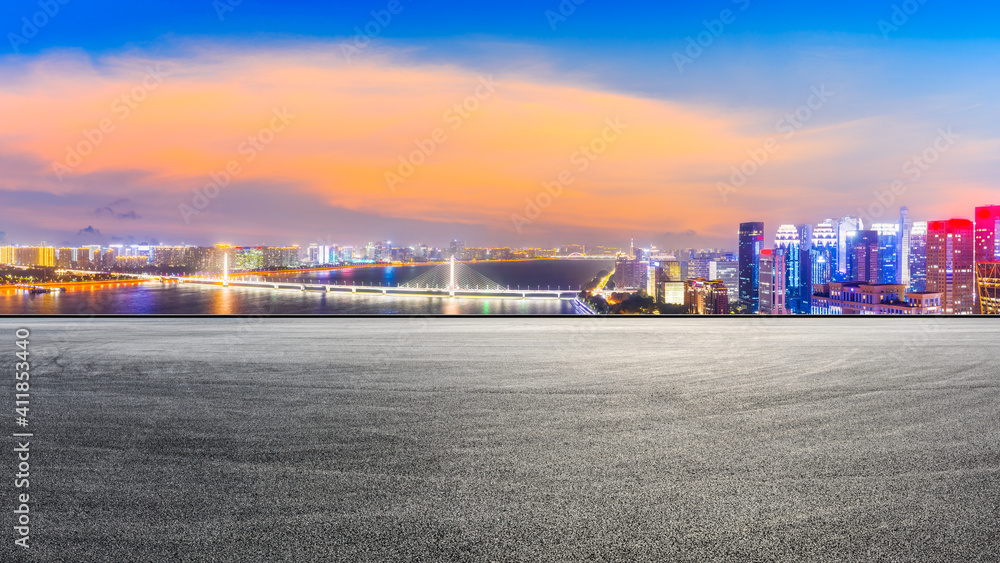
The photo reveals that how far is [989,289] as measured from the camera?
410 inches

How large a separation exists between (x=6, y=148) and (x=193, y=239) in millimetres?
4770

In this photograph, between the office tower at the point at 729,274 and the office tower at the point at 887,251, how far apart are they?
274 centimetres

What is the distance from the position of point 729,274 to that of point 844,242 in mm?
3005

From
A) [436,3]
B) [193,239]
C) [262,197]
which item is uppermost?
[436,3]

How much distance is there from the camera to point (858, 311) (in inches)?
409

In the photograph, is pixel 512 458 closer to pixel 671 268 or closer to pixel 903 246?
pixel 671 268

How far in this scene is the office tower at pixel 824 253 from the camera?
12219mm

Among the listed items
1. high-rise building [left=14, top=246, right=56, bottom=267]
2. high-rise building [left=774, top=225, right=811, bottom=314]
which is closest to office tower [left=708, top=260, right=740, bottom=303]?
high-rise building [left=774, top=225, right=811, bottom=314]

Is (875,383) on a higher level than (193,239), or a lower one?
lower

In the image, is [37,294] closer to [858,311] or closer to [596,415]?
[596,415]

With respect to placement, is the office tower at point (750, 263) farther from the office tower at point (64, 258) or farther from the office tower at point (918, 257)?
the office tower at point (64, 258)

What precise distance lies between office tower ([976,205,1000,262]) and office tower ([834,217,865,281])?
7.05 ft

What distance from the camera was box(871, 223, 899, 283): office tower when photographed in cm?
1197

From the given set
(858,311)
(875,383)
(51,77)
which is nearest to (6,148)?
(51,77)
